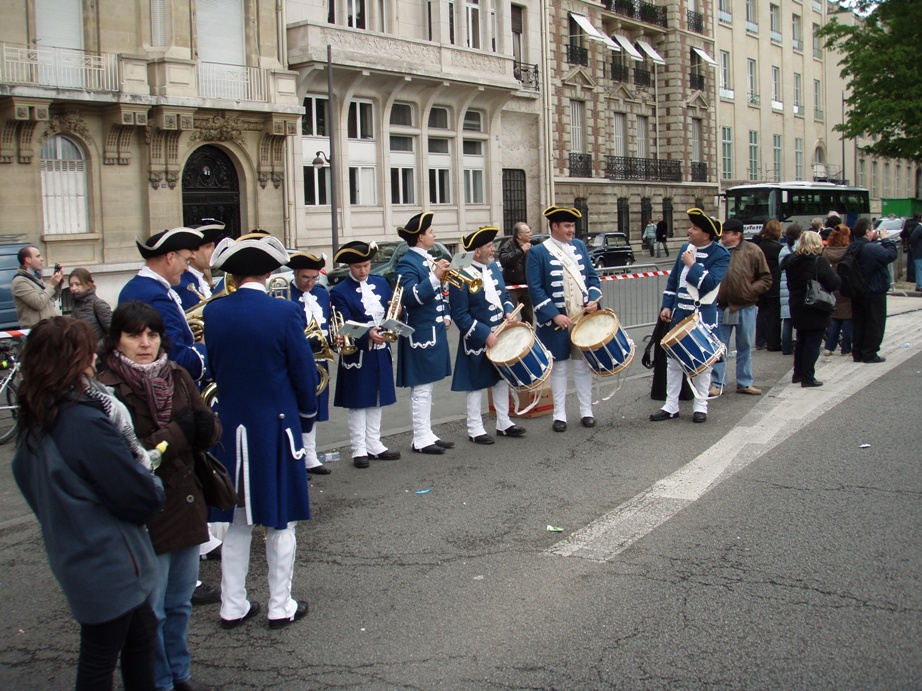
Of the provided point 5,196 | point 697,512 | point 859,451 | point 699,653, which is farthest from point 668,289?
point 5,196

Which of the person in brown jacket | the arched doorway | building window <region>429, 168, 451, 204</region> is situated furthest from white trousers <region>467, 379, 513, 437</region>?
building window <region>429, 168, 451, 204</region>

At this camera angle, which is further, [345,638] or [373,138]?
[373,138]

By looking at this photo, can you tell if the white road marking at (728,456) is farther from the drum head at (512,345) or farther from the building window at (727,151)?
the building window at (727,151)

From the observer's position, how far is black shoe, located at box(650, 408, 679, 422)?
974 cm

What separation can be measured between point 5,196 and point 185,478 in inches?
891

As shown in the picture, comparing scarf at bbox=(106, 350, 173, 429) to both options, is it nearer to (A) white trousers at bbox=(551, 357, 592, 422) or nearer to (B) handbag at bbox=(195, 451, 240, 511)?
(B) handbag at bbox=(195, 451, 240, 511)

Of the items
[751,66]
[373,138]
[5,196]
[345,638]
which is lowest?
[345,638]

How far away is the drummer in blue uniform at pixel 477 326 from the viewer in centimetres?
904

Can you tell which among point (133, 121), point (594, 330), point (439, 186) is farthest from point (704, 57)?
point (594, 330)

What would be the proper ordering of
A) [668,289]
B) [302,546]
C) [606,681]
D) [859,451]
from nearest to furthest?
[606,681]
[302,546]
[859,451]
[668,289]

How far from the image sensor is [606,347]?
9.12 meters

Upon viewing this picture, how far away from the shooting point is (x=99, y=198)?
26047mm

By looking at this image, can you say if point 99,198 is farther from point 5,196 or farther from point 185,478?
point 185,478

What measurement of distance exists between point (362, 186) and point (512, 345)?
2525 cm
